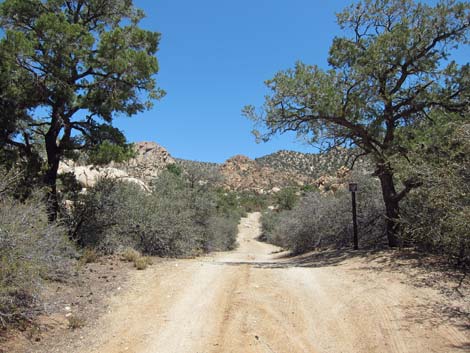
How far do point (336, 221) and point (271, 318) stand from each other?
14.4 metres

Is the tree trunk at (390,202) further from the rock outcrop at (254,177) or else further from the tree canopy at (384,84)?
the rock outcrop at (254,177)

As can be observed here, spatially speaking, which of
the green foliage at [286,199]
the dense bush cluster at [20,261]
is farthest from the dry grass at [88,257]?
the green foliage at [286,199]

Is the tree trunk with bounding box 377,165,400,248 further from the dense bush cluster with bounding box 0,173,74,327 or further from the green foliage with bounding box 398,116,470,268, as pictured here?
the dense bush cluster with bounding box 0,173,74,327

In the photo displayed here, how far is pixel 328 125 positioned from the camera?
15.9 m

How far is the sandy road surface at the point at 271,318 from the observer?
21.6 feet

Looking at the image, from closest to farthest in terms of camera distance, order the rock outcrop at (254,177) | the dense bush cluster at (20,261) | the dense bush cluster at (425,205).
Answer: the dense bush cluster at (20,261)
the dense bush cluster at (425,205)
the rock outcrop at (254,177)

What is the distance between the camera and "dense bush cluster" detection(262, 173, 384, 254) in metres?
18.4

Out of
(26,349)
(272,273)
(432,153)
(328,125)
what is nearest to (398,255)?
(432,153)

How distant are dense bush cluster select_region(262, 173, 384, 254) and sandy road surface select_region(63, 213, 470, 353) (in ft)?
26.3

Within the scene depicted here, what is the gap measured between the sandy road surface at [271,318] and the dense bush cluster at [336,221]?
315 inches

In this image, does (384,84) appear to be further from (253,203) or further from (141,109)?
(253,203)

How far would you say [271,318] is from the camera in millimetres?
7598

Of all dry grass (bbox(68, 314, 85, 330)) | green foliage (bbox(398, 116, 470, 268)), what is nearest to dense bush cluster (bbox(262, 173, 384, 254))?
green foliage (bbox(398, 116, 470, 268))

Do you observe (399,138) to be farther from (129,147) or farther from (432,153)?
(129,147)
